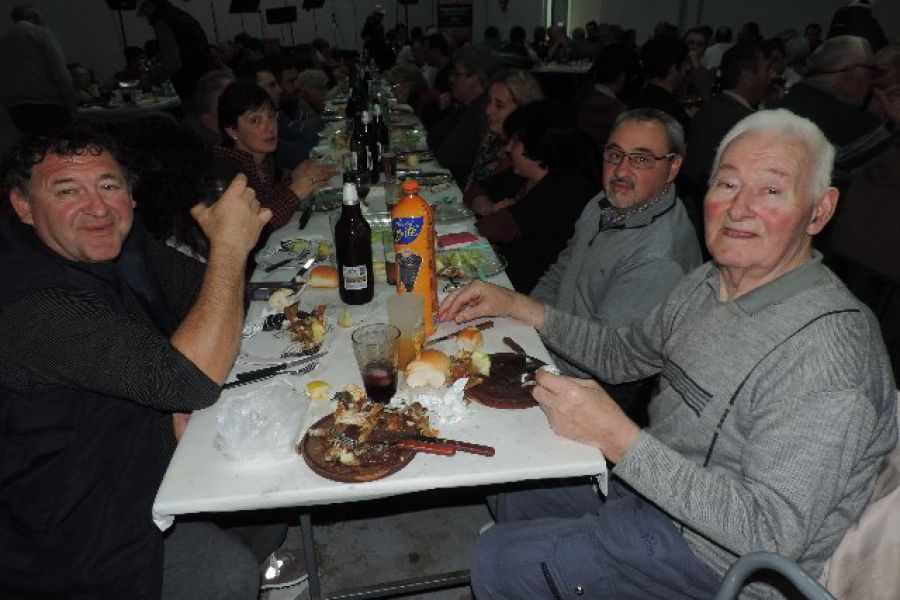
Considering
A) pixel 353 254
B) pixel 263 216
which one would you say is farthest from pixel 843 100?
pixel 263 216

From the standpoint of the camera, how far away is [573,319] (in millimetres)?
1981

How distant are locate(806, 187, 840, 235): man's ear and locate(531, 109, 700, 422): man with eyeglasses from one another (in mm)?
594

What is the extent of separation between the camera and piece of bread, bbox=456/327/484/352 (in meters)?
1.77

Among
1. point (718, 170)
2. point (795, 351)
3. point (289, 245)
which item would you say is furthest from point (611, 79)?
point (795, 351)

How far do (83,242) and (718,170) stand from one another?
5.49ft

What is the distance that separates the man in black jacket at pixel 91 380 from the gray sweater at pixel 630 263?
1.19m

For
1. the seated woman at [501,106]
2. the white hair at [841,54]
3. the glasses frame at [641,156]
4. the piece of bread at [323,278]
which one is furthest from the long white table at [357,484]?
the white hair at [841,54]

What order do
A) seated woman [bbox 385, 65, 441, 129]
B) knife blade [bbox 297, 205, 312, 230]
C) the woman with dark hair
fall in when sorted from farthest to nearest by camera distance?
seated woman [bbox 385, 65, 441, 129] → the woman with dark hair → knife blade [bbox 297, 205, 312, 230]

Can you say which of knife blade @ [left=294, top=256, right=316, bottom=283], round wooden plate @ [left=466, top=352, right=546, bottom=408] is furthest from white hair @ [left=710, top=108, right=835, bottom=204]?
knife blade @ [left=294, top=256, right=316, bottom=283]

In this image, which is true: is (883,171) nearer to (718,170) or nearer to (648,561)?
(718,170)

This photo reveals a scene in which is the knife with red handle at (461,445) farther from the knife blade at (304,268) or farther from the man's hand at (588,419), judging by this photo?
the knife blade at (304,268)

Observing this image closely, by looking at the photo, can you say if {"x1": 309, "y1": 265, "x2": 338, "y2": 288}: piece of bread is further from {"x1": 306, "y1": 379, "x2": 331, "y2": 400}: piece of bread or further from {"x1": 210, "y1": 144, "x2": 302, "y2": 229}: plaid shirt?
{"x1": 210, "y1": 144, "x2": 302, "y2": 229}: plaid shirt

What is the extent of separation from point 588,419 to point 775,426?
0.38m

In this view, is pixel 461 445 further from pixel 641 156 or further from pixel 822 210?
pixel 641 156
